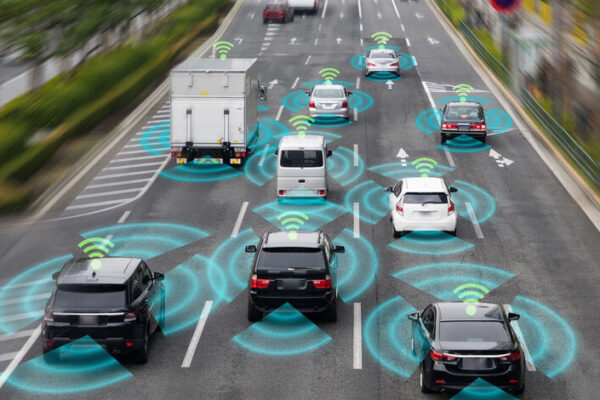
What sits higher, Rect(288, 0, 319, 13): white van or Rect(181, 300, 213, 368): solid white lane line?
Rect(181, 300, 213, 368): solid white lane line

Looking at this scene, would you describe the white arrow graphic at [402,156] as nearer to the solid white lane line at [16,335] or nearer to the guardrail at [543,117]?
the guardrail at [543,117]

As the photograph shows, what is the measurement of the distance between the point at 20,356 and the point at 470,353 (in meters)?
8.84

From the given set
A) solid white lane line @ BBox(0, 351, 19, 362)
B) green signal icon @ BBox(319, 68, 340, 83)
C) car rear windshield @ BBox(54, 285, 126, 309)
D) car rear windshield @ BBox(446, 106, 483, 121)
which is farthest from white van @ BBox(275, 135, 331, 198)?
green signal icon @ BBox(319, 68, 340, 83)

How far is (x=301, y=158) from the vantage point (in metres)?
27.9

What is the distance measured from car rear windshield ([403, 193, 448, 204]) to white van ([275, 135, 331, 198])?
4.13 metres

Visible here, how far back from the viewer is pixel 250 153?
3472 centimetres

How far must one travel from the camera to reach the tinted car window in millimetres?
40000

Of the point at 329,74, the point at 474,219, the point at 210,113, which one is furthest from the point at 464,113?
the point at 329,74

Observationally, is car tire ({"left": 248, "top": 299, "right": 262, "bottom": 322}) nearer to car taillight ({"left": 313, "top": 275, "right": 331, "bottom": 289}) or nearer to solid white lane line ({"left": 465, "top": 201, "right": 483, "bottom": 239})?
car taillight ({"left": 313, "top": 275, "right": 331, "bottom": 289})

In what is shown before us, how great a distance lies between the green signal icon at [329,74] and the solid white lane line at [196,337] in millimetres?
31522

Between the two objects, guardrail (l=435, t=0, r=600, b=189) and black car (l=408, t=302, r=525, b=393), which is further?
guardrail (l=435, t=0, r=600, b=189)

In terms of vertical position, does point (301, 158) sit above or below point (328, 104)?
above

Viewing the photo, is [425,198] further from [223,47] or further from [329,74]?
[223,47]

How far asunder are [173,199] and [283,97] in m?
17.6
